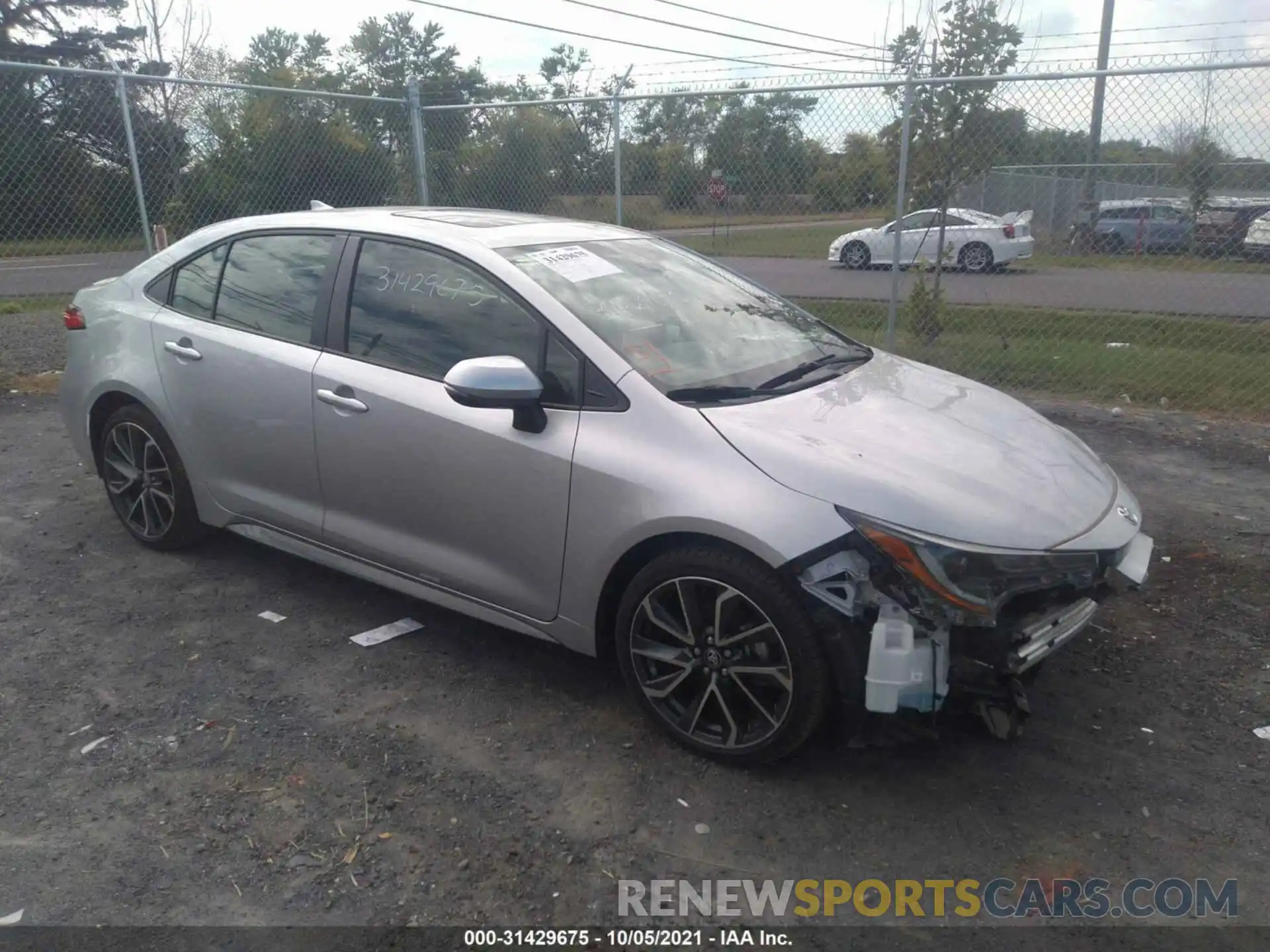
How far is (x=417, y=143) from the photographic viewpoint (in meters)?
9.95

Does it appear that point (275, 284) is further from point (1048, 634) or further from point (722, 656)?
point (1048, 634)

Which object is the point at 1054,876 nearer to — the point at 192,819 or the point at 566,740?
the point at 566,740

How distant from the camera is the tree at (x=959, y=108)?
779 centimetres

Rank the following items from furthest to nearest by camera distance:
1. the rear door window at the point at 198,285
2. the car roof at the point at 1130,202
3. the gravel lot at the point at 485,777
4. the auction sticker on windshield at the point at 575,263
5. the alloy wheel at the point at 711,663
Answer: the car roof at the point at 1130,202
the rear door window at the point at 198,285
the auction sticker on windshield at the point at 575,263
the alloy wheel at the point at 711,663
the gravel lot at the point at 485,777

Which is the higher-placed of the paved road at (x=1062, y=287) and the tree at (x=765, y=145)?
the tree at (x=765, y=145)

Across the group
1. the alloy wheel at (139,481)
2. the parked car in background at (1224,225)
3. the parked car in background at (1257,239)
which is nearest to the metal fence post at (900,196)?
the parked car in background at (1224,225)

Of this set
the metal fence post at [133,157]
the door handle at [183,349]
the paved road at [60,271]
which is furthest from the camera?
the paved road at [60,271]

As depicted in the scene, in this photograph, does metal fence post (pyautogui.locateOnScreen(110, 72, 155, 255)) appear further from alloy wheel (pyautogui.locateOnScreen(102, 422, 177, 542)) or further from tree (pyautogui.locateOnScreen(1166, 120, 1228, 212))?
tree (pyautogui.locateOnScreen(1166, 120, 1228, 212))

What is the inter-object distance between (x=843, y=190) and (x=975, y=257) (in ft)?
4.09

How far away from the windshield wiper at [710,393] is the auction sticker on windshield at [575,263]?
66 centimetres

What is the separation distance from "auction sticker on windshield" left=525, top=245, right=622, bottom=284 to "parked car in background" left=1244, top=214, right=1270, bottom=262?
206 inches

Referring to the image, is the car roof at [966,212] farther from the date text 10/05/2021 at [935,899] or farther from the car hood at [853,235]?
the date text 10/05/2021 at [935,899]

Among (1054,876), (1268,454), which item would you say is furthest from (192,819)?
→ (1268,454)

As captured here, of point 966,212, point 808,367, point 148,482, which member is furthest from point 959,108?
point 148,482
